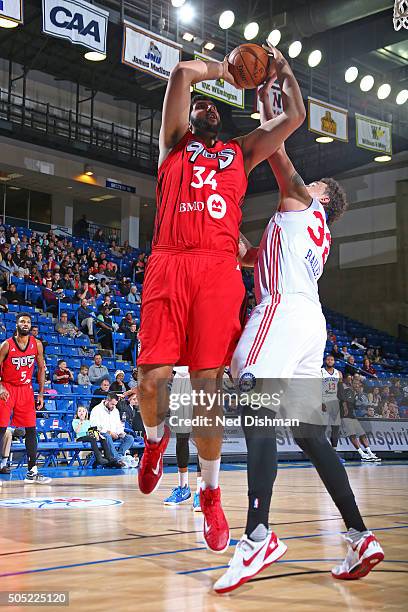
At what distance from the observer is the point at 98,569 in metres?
3.07

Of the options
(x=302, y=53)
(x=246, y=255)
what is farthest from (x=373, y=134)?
(x=246, y=255)

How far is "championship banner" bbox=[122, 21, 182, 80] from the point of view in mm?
12656

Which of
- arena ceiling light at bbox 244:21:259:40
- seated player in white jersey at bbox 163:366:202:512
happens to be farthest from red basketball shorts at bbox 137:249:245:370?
arena ceiling light at bbox 244:21:259:40

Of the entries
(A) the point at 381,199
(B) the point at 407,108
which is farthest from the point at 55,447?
(A) the point at 381,199

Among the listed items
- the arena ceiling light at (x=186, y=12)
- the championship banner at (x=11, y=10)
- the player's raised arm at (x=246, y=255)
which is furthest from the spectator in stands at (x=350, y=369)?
the player's raised arm at (x=246, y=255)

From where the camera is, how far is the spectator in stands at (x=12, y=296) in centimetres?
1434

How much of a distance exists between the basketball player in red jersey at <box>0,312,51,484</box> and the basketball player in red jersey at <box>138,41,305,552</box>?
5.03 m

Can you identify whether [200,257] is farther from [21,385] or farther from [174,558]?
[21,385]

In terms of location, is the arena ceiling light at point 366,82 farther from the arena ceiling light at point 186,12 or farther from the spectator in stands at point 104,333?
the spectator in stands at point 104,333

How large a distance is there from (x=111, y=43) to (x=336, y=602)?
1609cm

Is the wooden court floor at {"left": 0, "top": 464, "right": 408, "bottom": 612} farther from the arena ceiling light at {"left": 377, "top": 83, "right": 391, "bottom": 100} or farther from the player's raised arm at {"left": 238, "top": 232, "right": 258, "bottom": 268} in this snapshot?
the arena ceiling light at {"left": 377, "top": 83, "right": 391, "bottom": 100}

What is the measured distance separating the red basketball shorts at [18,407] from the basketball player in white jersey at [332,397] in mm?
5479

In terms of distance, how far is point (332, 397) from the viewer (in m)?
13.2

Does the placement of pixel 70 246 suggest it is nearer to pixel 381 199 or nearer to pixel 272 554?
pixel 381 199
